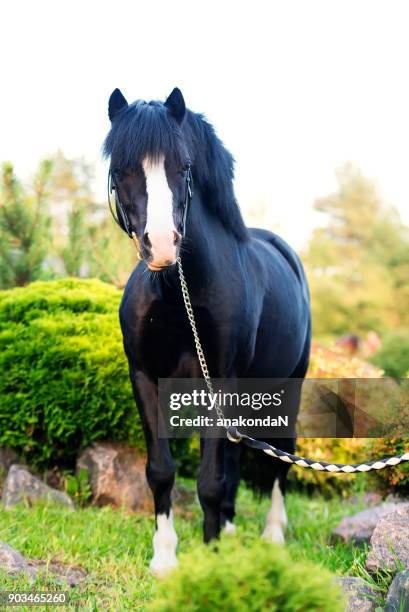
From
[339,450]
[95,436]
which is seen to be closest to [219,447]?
[95,436]

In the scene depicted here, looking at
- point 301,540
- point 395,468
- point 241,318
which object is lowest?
point 301,540

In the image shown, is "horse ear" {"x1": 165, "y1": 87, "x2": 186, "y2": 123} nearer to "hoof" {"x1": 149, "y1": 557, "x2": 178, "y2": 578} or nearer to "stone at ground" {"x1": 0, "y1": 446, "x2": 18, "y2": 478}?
"hoof" {"x1": 149, "y1": 557, "x2": 178, "y2": 578}

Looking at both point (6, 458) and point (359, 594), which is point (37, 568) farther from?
point (6, 458)

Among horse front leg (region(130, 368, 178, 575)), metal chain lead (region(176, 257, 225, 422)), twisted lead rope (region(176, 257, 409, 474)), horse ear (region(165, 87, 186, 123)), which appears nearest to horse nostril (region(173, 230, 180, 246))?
twisted lead rope (region(176, 257, 409, 474))

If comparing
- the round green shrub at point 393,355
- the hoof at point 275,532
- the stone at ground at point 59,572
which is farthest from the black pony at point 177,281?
the round green shrub at point 393,355

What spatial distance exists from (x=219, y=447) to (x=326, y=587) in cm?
189

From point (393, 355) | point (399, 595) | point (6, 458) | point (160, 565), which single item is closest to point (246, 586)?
point (399, 595)

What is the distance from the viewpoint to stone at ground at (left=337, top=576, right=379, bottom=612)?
277cm

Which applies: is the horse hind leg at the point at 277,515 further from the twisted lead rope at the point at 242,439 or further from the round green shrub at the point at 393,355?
the round green shrub at the point at 393,355

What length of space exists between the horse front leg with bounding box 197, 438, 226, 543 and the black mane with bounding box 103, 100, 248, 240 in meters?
1.22

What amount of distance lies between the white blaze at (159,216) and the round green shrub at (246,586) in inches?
55.9

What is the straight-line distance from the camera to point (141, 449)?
17.6ft

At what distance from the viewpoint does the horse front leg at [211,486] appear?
3557mm

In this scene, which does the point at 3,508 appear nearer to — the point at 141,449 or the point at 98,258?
the point at 141,449
